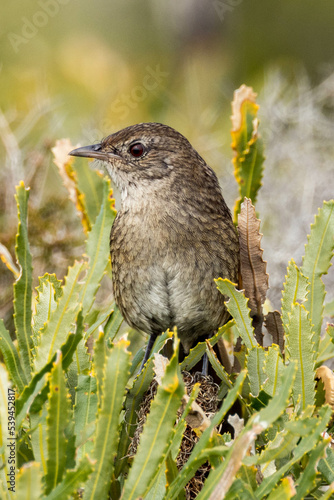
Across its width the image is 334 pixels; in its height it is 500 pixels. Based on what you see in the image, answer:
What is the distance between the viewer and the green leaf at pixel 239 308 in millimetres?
2049

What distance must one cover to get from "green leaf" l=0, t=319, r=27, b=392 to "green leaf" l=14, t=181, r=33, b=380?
0.05m

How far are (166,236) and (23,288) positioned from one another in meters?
0.74

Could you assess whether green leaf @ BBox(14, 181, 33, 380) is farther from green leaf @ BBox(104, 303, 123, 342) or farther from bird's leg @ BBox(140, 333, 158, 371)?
bird's leg @ BBox(140, 333, 158, 371)

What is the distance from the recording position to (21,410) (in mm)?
1733

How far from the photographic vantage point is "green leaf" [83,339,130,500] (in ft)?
5.13

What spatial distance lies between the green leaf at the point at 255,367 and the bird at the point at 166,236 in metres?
0.64

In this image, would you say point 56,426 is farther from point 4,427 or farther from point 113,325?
point 113,325

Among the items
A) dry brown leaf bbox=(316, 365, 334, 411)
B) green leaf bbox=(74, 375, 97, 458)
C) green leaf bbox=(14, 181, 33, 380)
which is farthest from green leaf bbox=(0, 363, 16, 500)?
dry brown leaf bbox=(316, 365, 334, 411)

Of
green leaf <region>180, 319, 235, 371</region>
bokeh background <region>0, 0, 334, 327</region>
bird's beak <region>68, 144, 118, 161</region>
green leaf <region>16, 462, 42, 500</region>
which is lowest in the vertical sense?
green leaf <region>16, 462, 42, 500</region>

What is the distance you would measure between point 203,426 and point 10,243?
2503 mm

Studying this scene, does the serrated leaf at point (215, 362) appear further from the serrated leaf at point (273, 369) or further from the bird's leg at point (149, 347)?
the bird's leg at point (149, 347)

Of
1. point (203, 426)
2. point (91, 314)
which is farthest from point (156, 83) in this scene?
point (203, 426)

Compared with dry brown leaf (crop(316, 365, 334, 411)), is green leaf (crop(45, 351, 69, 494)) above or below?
below

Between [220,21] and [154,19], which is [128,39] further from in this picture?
[220,21]
